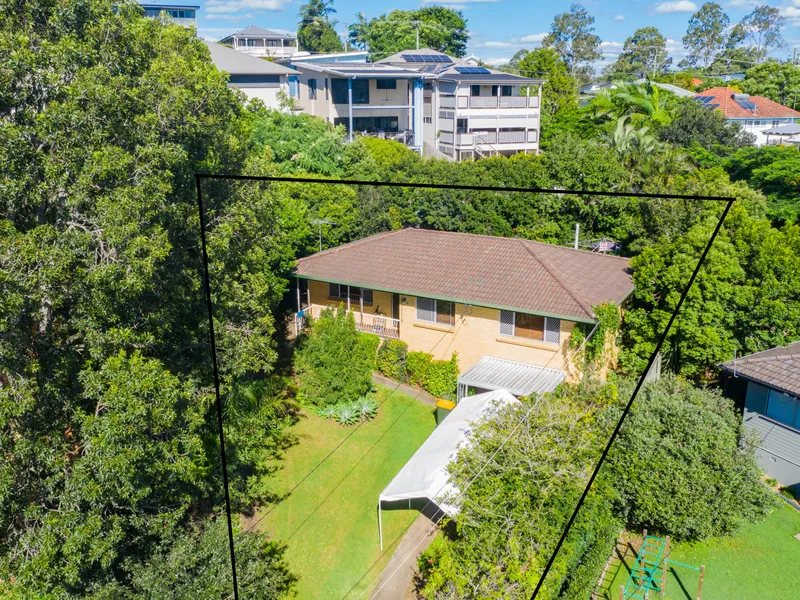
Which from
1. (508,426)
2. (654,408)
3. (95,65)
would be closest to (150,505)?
(508,426)

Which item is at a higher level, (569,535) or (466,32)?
(466,32)

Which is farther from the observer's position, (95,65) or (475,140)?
(475,140)

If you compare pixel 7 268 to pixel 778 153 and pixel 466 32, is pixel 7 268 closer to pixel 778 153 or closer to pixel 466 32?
pixel 778 153

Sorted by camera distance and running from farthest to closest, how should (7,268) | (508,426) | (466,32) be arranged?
(466,32) → (508,426) → (7,268)

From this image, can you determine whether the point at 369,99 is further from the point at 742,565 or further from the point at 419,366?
the point at 742,565

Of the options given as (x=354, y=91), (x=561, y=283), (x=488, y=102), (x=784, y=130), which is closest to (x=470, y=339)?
(x=561, y=283)
